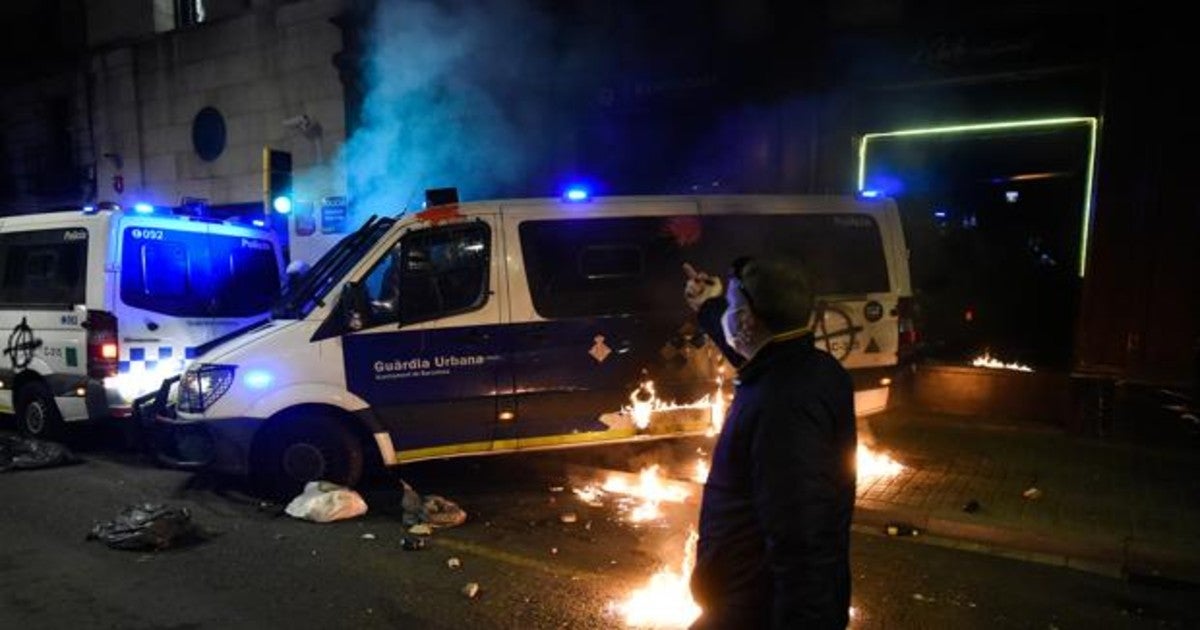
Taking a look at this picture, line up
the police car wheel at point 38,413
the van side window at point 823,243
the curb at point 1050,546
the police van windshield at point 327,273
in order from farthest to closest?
the police car wheel at point 38,413
the van side window at point 823,243
the police van windshield at point 327,273
the curb at point 1050,546

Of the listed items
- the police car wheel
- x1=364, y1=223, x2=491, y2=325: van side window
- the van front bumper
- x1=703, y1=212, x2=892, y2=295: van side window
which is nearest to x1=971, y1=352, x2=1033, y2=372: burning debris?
x1=703, y1=212, x2=892, y2=295: van side window

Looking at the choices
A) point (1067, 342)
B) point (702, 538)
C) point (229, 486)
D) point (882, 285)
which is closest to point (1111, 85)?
point (1067, 342)

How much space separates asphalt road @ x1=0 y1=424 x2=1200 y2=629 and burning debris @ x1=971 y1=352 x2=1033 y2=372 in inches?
155

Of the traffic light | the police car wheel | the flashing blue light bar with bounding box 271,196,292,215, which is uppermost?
the traffic light

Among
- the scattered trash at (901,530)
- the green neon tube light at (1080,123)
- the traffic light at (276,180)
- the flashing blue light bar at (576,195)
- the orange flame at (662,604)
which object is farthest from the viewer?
the traffic light at (276,180)

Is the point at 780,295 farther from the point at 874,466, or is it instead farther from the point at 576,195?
the point at 874,466

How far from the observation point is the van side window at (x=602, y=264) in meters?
5.93

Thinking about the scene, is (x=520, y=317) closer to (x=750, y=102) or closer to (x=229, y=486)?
(x=229, y=486)

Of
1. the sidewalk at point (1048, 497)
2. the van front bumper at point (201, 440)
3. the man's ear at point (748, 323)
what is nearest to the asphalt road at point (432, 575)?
the sidewalk at point (1048, 497)

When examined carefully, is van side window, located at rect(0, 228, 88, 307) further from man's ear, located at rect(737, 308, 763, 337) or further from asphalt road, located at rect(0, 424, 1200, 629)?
man's ear, located at rect(737, 308, 763, 337)

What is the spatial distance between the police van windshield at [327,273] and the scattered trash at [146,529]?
1522 mm

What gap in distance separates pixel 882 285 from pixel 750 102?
406 cm

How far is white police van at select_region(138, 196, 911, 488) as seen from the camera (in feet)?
18.6

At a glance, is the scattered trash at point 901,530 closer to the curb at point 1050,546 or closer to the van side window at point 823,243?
the curb at point 1050,546
